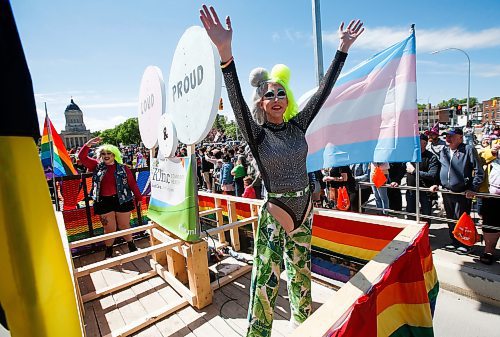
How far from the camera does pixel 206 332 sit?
2395 millimetres

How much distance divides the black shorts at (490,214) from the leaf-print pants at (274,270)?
9.49 feet

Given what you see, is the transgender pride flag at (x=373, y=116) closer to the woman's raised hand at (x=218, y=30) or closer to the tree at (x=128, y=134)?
the woman's raised hand at (x=218, y=30)

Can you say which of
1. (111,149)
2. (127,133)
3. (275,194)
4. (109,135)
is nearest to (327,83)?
(275,194)

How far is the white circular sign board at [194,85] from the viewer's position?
238cm

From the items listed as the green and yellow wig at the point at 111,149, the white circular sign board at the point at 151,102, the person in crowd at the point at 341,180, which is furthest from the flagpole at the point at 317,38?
the green and yellow wig at the point at 111,149

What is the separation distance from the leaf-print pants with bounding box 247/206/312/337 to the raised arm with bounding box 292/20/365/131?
67 centimetres

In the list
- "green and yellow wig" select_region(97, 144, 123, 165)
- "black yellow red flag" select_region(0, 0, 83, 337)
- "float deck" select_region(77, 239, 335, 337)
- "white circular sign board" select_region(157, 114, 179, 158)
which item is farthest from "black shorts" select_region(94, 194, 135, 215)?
"black yellow red flag" select_region(0, 0, 83, 337)

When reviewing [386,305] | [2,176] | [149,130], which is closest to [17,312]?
[2,176]

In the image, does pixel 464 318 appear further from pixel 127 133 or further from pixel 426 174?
pixel 127 133

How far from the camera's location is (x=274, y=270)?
5.85ft

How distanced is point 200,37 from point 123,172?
100 inches

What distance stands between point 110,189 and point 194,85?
2415 mm

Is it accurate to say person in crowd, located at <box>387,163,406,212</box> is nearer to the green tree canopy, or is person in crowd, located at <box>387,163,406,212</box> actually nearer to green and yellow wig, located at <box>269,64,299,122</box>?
green and yellow wig, located at <box>269,64,299,122</box>

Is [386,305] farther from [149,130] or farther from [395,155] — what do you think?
[149,130]
